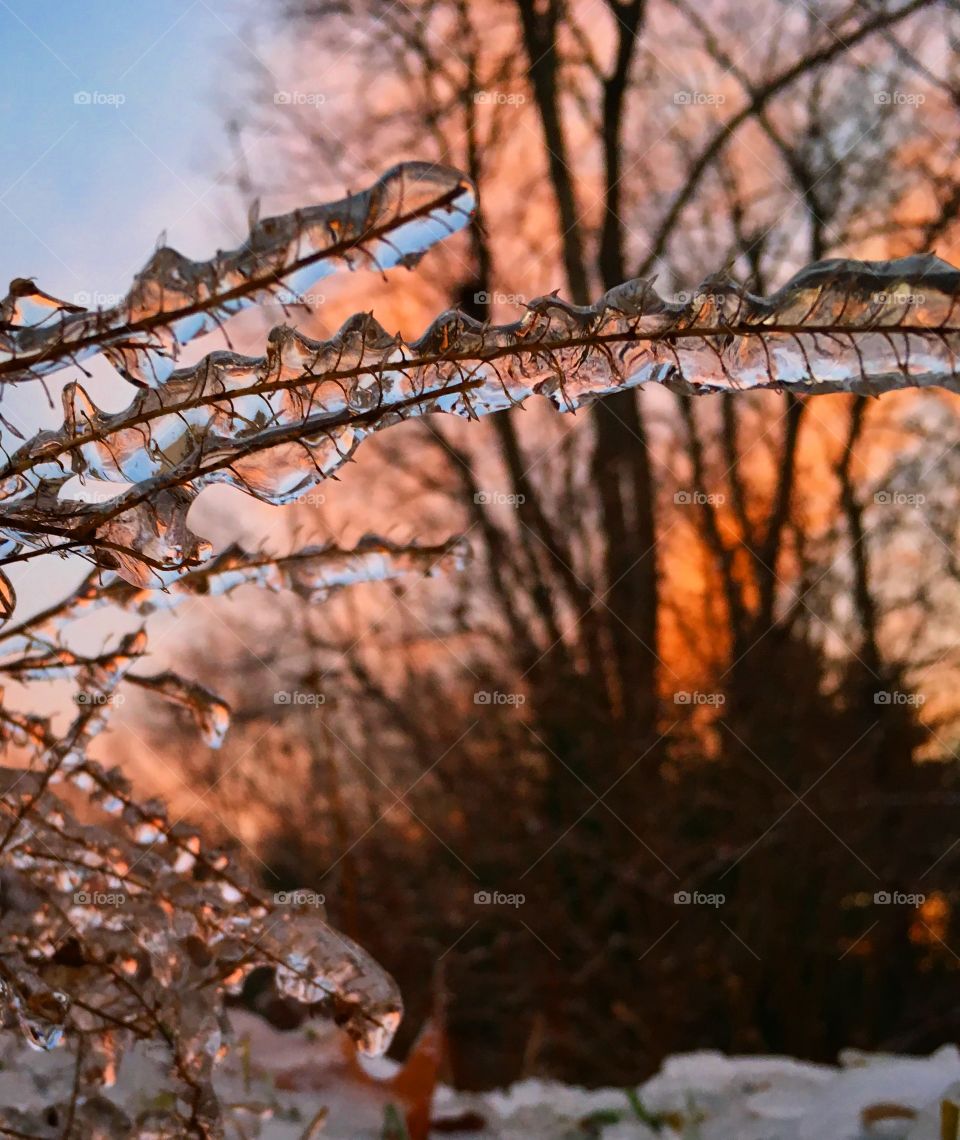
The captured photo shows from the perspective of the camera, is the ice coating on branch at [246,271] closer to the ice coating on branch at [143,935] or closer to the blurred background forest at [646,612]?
the ice coating on branch at [143,935]

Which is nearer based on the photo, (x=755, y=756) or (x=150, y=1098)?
(x=150, y=1098)

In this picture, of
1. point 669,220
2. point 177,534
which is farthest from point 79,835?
point 669,220

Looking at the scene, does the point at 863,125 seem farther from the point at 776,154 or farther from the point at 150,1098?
the point at 150,1098

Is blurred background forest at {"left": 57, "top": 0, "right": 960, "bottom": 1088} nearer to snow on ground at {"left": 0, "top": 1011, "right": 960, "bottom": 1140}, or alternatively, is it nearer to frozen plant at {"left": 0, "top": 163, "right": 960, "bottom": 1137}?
→ snow on ground at {"left": 0, "top": 1011, "right": 960, "bottom": 1140}

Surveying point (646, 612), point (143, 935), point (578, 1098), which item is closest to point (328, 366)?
point (143, 935)

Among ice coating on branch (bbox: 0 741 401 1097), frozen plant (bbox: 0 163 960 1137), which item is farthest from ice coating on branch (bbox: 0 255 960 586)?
ice coating on branch (bbox: 0 741 401 1097)

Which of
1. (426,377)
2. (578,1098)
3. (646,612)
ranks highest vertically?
(646,612)

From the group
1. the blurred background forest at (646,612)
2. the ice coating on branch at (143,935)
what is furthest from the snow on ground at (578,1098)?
the blurred background forest at (646,612)

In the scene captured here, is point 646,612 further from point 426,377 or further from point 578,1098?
point 426,377
